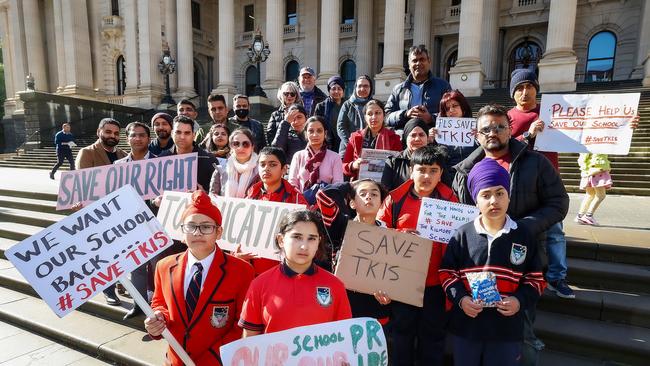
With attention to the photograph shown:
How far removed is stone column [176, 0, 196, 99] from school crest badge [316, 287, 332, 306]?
86.0 feet

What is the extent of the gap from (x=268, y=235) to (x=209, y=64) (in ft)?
107

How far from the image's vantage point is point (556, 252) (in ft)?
11.1

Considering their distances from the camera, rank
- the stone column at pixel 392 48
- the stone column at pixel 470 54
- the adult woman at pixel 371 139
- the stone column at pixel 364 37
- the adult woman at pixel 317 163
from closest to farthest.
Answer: the adult woman at pixel 317 163, the adult woman at pixel 371 139, the stone column at pixel 470 54, the stone column at pixel 392 48, the stone column at pixel 364 37

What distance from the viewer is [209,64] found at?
32.0 meters

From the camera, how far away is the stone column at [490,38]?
20.7m

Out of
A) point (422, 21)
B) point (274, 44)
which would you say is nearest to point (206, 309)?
point (274, 44)

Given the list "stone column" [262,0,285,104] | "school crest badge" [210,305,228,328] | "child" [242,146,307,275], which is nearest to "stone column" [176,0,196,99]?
"stone column" [262,0,285,104]

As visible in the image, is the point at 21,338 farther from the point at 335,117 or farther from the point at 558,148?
the point at 558,148

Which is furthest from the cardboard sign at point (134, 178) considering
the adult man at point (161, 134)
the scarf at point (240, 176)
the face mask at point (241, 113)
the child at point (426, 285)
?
the child at point (426, 285)

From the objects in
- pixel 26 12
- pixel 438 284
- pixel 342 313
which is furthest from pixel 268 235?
pixel 26 12

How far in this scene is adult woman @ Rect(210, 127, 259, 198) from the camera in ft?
11.0

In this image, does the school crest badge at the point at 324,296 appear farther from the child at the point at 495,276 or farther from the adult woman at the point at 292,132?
the adult woman at the point at 292,132

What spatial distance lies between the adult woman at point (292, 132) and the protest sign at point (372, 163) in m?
0.95

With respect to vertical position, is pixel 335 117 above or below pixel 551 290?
above
